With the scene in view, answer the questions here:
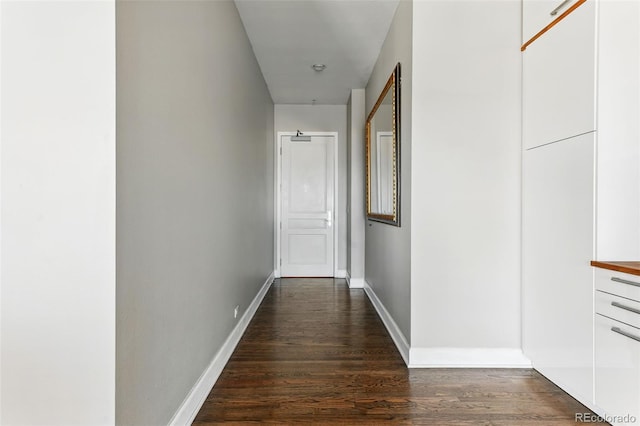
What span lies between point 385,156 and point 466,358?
172 centimetres

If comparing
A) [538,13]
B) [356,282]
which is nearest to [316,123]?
[356,282]

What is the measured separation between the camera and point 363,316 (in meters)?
3.42

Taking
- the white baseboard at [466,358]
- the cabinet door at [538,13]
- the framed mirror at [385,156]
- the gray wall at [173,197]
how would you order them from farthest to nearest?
1. the framed mirror at [385,156]
2. the white baseboard at [466,358]
3. the cabinet door at [538,13]
4. the gray wall at [173,197]

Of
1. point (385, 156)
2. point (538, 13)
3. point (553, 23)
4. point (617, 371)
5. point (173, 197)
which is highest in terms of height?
point (538, 13)

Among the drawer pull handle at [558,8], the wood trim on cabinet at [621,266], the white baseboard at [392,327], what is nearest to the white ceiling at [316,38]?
the drawer pull handle at [558,8]

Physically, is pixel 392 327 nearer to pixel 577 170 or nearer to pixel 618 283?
pixel 618 283

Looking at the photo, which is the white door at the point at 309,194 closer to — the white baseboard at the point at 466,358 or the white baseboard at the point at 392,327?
the white baseboard at the point at 392,327

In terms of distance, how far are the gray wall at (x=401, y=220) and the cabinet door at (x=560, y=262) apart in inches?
28.8

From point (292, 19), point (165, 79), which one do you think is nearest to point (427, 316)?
point (165, 79)

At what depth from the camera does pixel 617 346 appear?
166 cm

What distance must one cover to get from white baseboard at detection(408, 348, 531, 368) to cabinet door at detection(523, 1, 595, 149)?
1.33m

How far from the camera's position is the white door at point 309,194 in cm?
537

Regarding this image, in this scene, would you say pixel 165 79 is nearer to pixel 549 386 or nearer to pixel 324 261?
pixel 549 386

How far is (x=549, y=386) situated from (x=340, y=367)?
1201 millimetres
